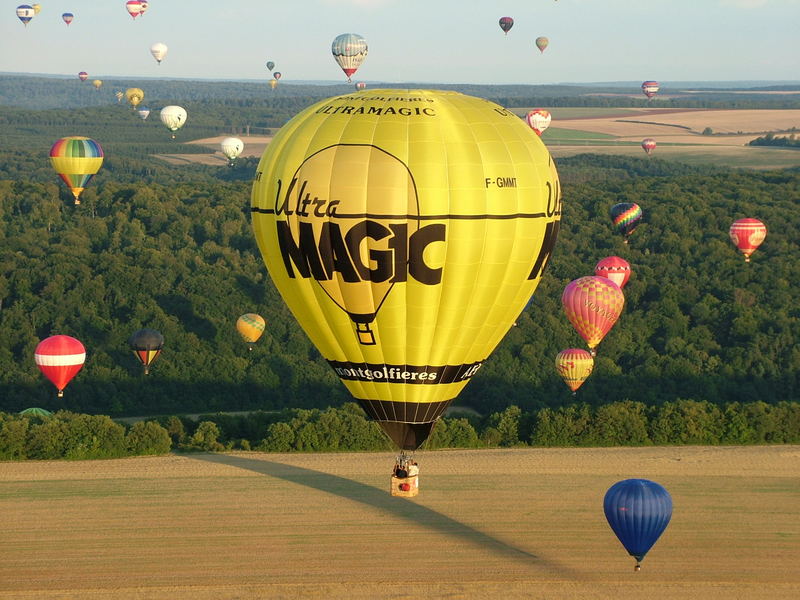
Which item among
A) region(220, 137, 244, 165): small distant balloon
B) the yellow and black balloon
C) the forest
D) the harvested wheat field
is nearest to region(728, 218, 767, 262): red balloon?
the forest

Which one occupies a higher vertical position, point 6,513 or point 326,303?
point 326,303

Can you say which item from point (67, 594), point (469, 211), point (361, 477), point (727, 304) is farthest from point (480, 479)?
point (727, 304)

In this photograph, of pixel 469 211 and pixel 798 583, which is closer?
pixel 469 211

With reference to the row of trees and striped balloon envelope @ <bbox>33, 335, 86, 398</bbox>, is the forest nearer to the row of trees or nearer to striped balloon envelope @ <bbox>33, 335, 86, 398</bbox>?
the row of trees

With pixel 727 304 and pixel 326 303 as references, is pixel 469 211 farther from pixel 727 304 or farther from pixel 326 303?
pixel 727 304

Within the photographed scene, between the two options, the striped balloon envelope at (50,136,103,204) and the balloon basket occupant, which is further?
the striped balloon envelope at (50,136,103,204)

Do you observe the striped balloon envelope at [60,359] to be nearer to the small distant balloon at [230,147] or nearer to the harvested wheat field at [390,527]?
the harvested wheat field at [390,527]

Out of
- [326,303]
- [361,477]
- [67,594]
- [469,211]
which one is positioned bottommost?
[67,594]
